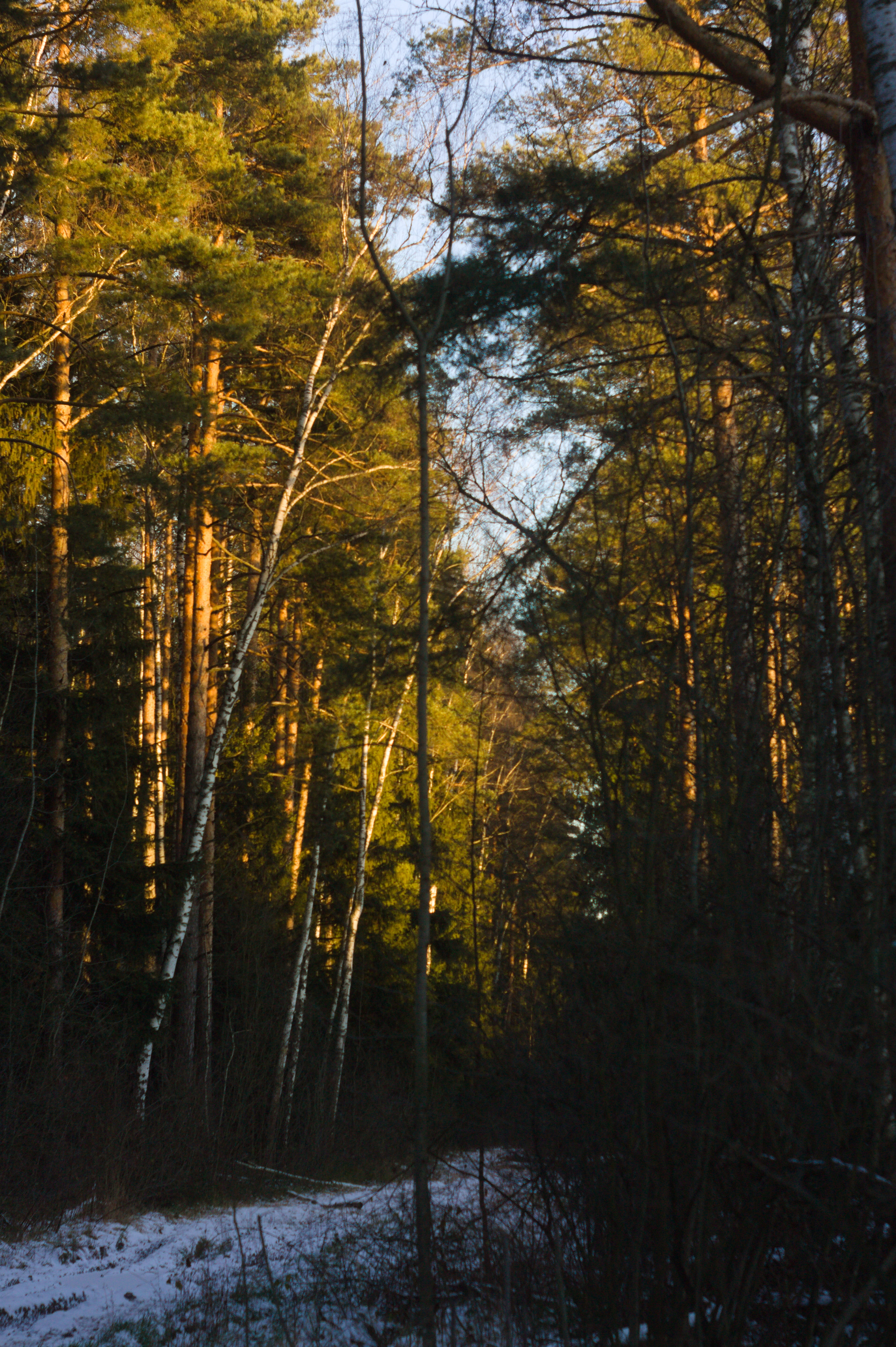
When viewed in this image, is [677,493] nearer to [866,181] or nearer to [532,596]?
[532,596]

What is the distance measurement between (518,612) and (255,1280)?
4.47 meters

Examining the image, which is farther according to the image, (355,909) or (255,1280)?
(355,909)

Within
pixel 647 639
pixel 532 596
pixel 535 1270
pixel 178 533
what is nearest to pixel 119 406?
pixel 178 533

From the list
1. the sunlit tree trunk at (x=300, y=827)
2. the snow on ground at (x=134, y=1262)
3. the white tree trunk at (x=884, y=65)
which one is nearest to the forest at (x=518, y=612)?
the white tree trunk at (x=884, y=65)

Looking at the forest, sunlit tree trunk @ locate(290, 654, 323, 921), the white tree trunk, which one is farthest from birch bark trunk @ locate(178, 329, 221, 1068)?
the white tree trunk

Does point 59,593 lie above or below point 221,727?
above

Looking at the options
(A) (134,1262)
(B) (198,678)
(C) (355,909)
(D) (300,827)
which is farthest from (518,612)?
(D) (300,827)

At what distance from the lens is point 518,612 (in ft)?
13.3

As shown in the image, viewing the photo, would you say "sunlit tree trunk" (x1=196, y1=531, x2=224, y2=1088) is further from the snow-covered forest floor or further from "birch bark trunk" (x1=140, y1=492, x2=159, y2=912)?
the snow-covered forest floor

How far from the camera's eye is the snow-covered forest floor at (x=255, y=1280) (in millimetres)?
4102

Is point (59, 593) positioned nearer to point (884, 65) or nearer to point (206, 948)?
point (206, 948)

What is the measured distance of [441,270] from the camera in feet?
18.0

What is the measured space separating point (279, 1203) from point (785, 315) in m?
9.10

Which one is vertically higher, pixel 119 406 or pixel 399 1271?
pixel 119 406
